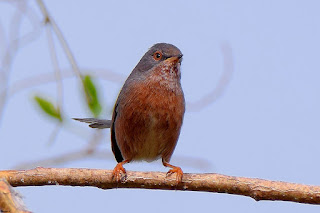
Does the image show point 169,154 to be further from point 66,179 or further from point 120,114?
point 66,179

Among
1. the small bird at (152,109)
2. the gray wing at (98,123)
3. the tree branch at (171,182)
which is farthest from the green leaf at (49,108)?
the gray wing at (98,123)

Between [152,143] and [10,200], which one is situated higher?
[152,143]

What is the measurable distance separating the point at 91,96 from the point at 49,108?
0.45 m

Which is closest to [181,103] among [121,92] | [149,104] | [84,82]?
[149,104]

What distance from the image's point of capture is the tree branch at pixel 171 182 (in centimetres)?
441

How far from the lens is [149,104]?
598cm

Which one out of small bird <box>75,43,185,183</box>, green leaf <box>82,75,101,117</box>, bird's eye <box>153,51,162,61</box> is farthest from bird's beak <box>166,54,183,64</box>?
green leaf <box>82,75,101,117</box>

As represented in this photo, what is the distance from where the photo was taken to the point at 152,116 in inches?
234

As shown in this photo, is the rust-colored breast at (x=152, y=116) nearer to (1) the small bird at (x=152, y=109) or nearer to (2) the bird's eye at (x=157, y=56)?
→ (1) the small bird at (x=152, y=109)

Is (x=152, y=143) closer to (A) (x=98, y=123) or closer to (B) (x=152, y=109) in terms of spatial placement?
(B) (x=152, y=109)

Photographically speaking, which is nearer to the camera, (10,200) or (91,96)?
(10,200)

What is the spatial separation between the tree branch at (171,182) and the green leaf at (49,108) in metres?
0.68

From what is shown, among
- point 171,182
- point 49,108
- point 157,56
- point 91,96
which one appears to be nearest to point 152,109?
point 157,56

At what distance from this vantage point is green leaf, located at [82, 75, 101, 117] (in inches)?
196
